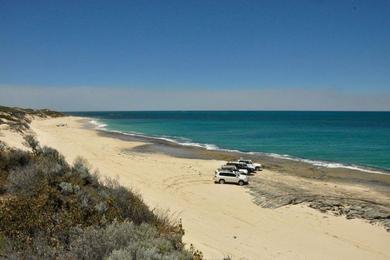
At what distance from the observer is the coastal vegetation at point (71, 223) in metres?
7.20

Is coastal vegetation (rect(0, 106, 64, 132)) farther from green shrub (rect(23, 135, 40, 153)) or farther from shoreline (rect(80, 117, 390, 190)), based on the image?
green shrub (rect(23, 135, 40, 153))

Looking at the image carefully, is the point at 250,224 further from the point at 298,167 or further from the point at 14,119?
the point at 14,119

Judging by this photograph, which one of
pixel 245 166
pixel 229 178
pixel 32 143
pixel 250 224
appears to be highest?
pixel 32 143

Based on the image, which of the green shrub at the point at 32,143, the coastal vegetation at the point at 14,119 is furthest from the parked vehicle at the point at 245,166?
the coastal vegetation at the point at 14,119

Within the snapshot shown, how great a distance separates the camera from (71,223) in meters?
8.62

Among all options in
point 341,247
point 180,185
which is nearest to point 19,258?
point 341,247

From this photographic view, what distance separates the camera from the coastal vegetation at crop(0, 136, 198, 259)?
720 centimetres

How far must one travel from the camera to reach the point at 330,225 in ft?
67.6

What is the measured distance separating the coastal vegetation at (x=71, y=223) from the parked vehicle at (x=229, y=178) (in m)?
18.2

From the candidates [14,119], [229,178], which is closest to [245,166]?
[229,178]

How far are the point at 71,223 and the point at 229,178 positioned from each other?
22.6 m

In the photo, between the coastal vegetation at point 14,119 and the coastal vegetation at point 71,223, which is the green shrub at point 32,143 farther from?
the coastal vegetation at point 14,119

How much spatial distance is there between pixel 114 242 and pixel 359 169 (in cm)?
3979

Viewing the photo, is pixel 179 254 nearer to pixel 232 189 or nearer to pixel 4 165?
pixel 4 165
